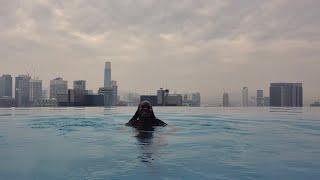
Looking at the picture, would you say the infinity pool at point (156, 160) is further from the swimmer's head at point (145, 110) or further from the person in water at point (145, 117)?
the swimmer's head at point (145, 110)

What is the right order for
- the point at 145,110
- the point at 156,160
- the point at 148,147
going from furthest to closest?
the point at 145,110
the point at 148,147
the point at 156,160

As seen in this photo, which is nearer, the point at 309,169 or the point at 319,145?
the point at 309,169

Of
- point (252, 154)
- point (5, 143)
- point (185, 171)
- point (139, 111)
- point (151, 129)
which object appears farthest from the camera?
point (139, 111)

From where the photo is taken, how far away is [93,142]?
809 inches

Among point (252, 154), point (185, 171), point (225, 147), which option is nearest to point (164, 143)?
point (225, 147)

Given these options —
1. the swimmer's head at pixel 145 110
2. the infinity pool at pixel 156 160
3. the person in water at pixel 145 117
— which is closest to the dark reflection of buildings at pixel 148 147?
the infinity pool at pixel 156 160

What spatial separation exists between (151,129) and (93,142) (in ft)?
24.5

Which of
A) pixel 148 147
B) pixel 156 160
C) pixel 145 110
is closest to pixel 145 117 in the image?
pixel 145 110

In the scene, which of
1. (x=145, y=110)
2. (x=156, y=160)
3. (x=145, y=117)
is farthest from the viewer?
(x=145, y=117)

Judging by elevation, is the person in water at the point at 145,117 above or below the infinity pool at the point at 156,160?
above

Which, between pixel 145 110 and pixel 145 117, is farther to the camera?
pixel 145 117

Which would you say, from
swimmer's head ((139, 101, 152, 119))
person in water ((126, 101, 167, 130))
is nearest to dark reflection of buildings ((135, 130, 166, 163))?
person in water ((126, 101, 167, 130))

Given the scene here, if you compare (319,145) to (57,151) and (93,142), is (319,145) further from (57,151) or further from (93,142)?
(57,151)

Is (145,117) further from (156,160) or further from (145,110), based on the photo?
(156,160)
